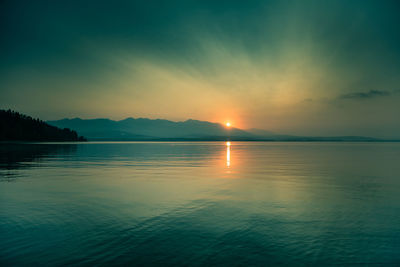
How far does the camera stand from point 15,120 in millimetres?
182000

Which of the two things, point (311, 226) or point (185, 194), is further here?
point (185, 194)

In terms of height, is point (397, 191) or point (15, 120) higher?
point (15, 120)

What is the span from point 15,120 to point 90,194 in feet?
656

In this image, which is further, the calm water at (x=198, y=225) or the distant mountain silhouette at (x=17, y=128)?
the distant mountain silhouette at (x=17, y=128)

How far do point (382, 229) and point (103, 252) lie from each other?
10674 millimetres

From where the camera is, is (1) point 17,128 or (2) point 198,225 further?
(1) point 17,128

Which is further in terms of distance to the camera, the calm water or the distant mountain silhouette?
the distant mountain silhouette

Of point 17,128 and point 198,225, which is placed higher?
point 17,128

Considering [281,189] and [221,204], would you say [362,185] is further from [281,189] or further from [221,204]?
[221,204]

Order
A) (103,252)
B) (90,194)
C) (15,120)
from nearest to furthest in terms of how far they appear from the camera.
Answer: (103,252) → (90,194) → (15,120)

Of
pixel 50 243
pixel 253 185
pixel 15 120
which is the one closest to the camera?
pixel 50 243

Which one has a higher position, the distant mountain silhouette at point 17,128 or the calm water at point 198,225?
the distant mountain silhouette at point 17,128

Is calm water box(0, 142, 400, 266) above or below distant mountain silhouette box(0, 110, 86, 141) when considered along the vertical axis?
below

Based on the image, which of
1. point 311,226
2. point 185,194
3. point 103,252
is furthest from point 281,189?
point 103,252
